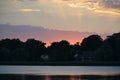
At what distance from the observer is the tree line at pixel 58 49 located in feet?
386

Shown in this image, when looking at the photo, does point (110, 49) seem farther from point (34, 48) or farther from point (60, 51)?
point (34, 48)

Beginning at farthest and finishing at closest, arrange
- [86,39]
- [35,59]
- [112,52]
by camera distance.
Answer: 1. [86,39]
2. [35,59]
3. [112,52]

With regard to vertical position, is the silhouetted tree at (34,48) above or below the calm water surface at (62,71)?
above

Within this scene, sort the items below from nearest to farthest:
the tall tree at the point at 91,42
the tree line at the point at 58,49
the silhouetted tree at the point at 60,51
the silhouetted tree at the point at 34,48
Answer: the tree line at the point at 58,49 → the silhouetted tree at the point at 60,51 → the silhouetted tree at the point at 34,48 → the tall tree at the point at 91,42

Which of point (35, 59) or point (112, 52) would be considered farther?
point (35, 59)

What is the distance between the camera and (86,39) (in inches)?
5261

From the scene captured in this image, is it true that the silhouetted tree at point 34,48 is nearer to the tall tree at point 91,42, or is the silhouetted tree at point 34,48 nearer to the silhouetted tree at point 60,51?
the silhouetted tree at point 60,51

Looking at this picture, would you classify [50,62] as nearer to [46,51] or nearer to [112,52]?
[46,51]

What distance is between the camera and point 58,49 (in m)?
129

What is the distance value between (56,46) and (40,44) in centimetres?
390

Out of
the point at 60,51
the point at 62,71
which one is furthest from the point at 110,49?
the point at 62,71

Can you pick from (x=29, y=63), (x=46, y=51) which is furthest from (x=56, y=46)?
(x=29, y=63)

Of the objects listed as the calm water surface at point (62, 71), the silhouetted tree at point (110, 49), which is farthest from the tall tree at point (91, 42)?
the calm water surface at point (62, 71)

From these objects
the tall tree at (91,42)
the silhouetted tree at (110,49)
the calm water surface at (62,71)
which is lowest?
the calm water surface at (62,71)
